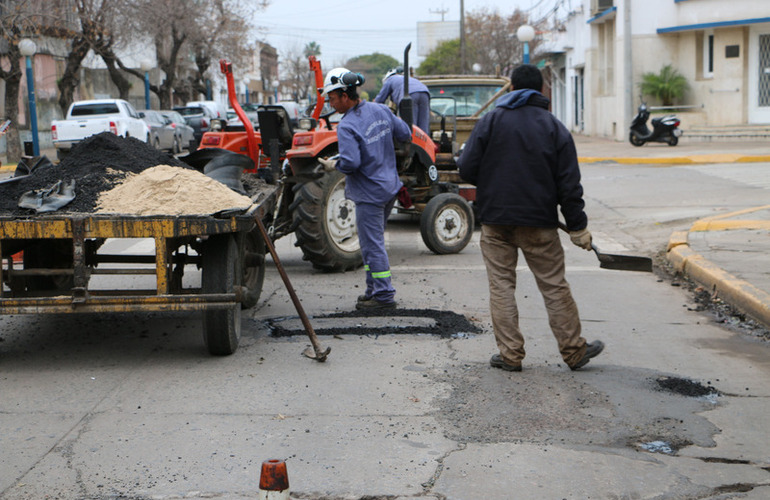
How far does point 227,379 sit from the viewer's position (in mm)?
5805

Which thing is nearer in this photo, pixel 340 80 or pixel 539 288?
pixel 539 288

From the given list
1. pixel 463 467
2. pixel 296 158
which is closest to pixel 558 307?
pixel 463 467

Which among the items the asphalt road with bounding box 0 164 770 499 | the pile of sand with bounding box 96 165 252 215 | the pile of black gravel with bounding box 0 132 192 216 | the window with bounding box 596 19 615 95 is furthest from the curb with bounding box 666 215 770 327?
the window with bounding box 596 19 615 95

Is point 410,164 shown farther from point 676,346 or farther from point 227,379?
point 227,379

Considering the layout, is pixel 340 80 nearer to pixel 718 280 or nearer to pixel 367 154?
pixel 367 154

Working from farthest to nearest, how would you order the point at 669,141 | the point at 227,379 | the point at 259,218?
1. the point at 669,141
2. the point at 259,218
3. the point at 227,379

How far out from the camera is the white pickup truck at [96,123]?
2673 cm

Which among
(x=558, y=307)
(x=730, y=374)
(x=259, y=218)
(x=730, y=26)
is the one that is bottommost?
(x=730, y=374)

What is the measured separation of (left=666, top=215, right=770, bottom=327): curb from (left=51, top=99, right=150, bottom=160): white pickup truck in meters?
19.1

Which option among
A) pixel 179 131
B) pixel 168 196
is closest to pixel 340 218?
pixel 168 196

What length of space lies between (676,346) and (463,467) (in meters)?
2.93

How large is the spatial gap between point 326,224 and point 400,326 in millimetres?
2447

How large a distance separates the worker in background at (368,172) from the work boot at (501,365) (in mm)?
1796

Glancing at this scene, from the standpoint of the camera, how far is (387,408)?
17.1ft
